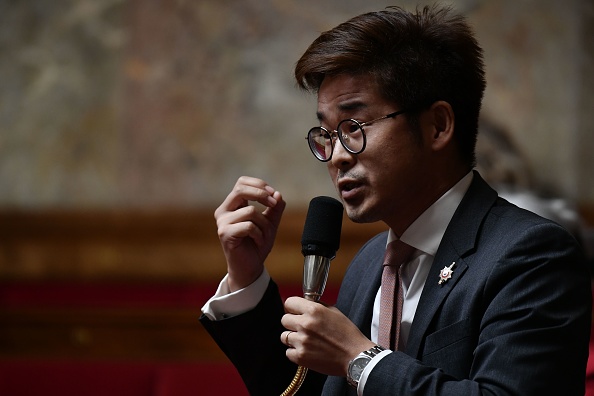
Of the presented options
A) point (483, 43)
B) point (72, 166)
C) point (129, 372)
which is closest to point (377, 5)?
point (483, 43)

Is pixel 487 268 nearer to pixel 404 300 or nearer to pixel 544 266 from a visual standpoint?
pixel 544 266

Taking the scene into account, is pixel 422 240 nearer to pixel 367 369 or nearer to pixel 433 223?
pixel 433 223

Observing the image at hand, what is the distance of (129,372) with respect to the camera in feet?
9.05

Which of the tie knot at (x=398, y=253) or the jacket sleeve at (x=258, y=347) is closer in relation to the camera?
the tie knot at (x=398, y=253)

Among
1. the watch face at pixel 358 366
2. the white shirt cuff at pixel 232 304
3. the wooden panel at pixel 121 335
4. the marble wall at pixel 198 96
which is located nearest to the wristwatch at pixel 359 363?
the watch face at pixel 358 366

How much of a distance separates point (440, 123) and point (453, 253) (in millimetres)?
300

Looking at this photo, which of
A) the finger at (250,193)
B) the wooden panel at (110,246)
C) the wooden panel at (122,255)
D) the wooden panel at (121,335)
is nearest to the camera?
the finger at (250,193)

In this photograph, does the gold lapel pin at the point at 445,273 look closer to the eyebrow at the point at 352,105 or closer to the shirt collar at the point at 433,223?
the shirt collar at the point at 433,223

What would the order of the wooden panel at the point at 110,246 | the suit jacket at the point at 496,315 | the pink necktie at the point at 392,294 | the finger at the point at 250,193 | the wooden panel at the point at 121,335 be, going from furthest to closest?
the wooden panel at the point at 110,246
the wooden panel at the point at 121,335
the finger at the point at 250,193
the pink necktie at the point at 392,294
the suit jacket at the point at 496,315

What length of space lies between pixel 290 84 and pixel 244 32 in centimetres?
40

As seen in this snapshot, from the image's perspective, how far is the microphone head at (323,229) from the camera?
1780mm

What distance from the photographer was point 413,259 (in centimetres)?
191

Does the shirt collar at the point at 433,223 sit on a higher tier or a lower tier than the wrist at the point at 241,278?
higher

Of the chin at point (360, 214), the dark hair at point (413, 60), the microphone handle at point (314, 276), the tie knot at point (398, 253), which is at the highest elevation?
the dark hair at point (413, 60)
